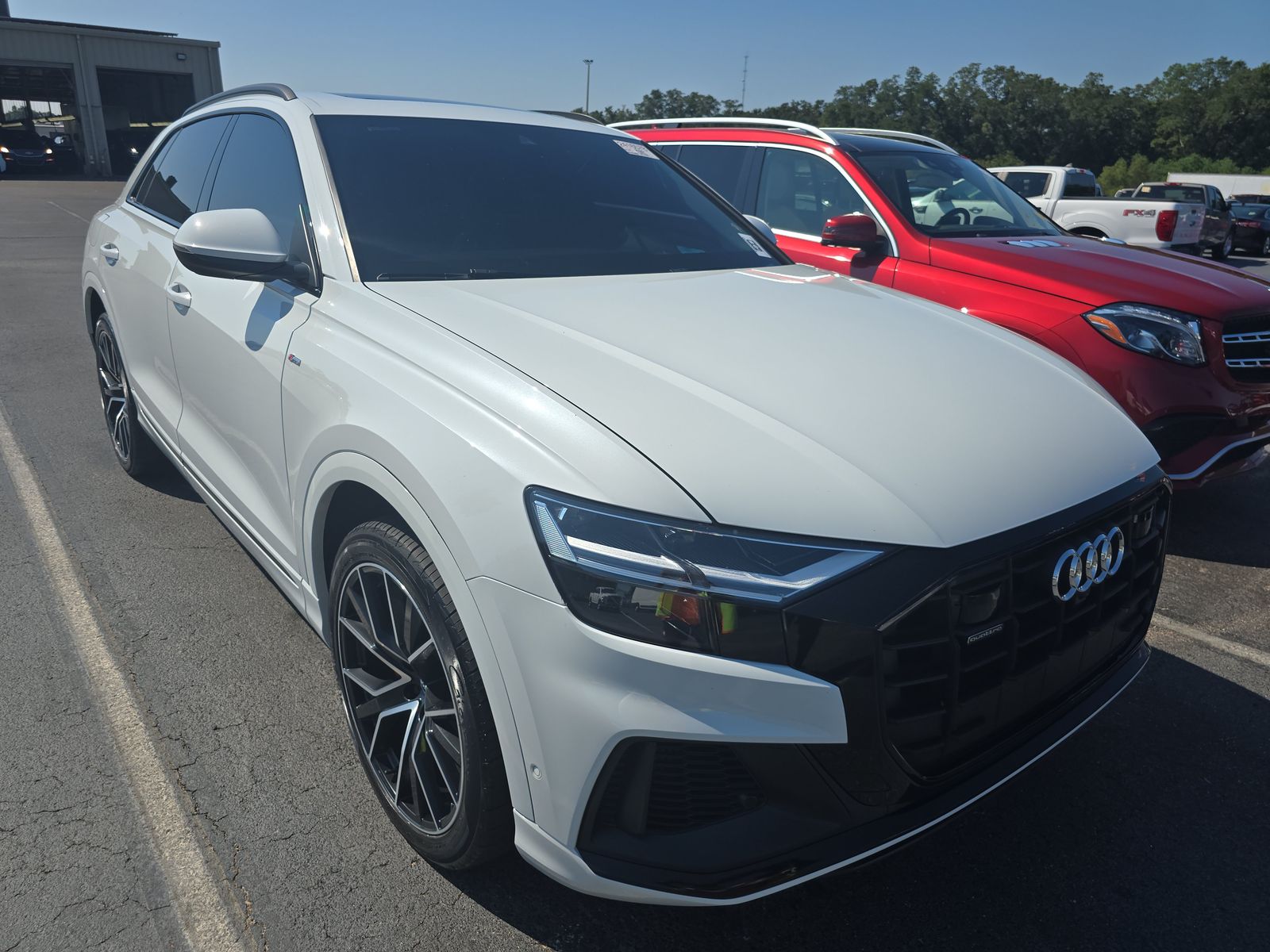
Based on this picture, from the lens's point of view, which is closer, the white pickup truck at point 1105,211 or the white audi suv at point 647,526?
the white audi suv at point 647,526

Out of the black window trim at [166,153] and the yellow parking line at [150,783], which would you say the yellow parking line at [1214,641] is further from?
the black window trim at [166,153]

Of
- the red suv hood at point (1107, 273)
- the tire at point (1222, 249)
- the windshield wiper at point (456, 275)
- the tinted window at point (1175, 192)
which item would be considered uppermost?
the tinted window at point (1175, 192)

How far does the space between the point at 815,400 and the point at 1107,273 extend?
3.18 metres

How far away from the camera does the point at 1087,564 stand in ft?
6.32

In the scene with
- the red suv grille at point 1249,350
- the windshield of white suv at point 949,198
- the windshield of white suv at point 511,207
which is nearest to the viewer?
the windshield of white suv at point 511,207

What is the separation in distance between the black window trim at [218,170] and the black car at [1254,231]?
2563cm

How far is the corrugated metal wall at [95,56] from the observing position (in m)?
37.2

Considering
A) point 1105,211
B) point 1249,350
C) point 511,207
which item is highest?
point 511,207

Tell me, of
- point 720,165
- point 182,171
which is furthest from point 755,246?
point 720,165

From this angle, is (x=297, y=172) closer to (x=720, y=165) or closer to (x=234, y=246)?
(x=234, y=246)

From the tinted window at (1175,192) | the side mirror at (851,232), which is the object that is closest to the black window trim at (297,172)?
the side mirror at (851,232)

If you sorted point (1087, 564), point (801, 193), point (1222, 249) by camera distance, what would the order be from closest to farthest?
point (1087, 564) < point (801, 193) < point (1222, 249)

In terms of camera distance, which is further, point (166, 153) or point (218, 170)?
point (166, 153)

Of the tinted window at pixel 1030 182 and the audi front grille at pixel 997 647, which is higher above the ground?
the tinted window at pixel 1030 182
